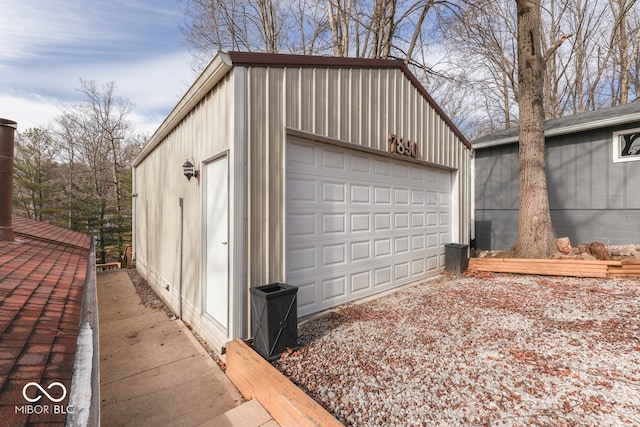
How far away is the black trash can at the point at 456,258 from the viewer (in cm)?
606

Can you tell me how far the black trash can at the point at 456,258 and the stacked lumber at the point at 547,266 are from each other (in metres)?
0.30

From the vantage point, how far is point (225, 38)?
11.8 meters

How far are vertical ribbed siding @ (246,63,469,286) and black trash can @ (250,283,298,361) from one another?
40 centimetres

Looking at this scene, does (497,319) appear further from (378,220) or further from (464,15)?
(464,15)

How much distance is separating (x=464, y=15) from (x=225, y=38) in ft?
29.7

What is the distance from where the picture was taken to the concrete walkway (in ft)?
7.57

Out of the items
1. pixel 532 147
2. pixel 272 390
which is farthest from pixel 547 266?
pixel 272 390

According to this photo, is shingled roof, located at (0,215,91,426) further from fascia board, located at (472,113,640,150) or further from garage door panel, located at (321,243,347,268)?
fascia board, located at (472,113,640,150)

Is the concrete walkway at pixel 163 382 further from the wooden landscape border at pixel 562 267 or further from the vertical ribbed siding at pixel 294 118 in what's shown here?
the wooden landscape border at pixel 562 267

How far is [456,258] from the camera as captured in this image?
240 inches

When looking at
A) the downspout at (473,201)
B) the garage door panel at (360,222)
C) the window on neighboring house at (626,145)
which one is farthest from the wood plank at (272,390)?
the window on neighboring house at (626,145)

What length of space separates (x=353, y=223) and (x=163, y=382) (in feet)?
10.0

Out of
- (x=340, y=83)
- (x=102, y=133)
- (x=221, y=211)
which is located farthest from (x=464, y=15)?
(x=102, y=133)

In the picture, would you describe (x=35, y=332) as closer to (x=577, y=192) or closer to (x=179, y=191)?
(x=179, y=191)
